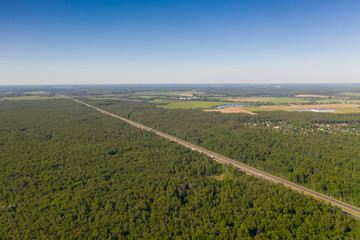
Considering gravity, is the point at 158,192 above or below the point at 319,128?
below

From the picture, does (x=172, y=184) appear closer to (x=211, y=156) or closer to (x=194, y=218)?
(x=194, y=218)

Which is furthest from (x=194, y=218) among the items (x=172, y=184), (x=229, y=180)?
(x=229, y=180)

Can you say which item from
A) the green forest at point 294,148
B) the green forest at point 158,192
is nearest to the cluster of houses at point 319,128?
the green forest at point 294,148

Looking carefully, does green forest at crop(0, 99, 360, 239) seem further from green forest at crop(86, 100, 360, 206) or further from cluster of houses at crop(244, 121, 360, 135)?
cluster of houses at crop(244, 121, 360, 135)

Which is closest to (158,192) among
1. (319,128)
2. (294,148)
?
(294,148)

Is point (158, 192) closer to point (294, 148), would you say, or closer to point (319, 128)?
point (294, 148)

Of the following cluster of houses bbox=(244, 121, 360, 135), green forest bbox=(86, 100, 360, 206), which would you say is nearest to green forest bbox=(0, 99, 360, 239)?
green forest bbox=(86, 100, 360, 206)

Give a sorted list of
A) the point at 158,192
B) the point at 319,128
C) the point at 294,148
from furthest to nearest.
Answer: the point at 319,128, the point at 294,148, the point at 158,192
